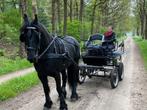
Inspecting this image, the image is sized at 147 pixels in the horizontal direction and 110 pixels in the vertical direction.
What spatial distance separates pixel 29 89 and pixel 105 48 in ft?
10.5

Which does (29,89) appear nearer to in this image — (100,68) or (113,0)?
(100,68)

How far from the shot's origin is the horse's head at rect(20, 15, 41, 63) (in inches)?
289

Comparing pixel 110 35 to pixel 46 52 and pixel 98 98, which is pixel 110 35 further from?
pixel 46 52

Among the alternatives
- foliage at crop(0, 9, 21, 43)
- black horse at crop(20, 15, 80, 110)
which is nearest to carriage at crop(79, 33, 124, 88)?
black horse at crop(20, 15, 80, 110)

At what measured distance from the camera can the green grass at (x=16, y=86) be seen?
1028 cm

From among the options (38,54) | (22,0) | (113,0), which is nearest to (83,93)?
(38,54)

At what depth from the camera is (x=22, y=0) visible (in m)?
18.4

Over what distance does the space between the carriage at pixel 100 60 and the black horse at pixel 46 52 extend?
8.02 ft

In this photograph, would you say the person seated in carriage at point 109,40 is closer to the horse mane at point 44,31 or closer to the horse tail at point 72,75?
the horse tail at point 72,75

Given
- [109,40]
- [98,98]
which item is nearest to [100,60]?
[109,40]

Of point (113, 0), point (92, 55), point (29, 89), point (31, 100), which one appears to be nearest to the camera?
point (31, 100)

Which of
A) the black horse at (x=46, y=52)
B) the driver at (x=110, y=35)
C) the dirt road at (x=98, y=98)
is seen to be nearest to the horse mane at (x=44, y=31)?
the black horse at (x=46, y=52)

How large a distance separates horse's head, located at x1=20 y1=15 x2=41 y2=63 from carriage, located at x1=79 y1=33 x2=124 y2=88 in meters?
4.57

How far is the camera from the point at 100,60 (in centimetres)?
1219
